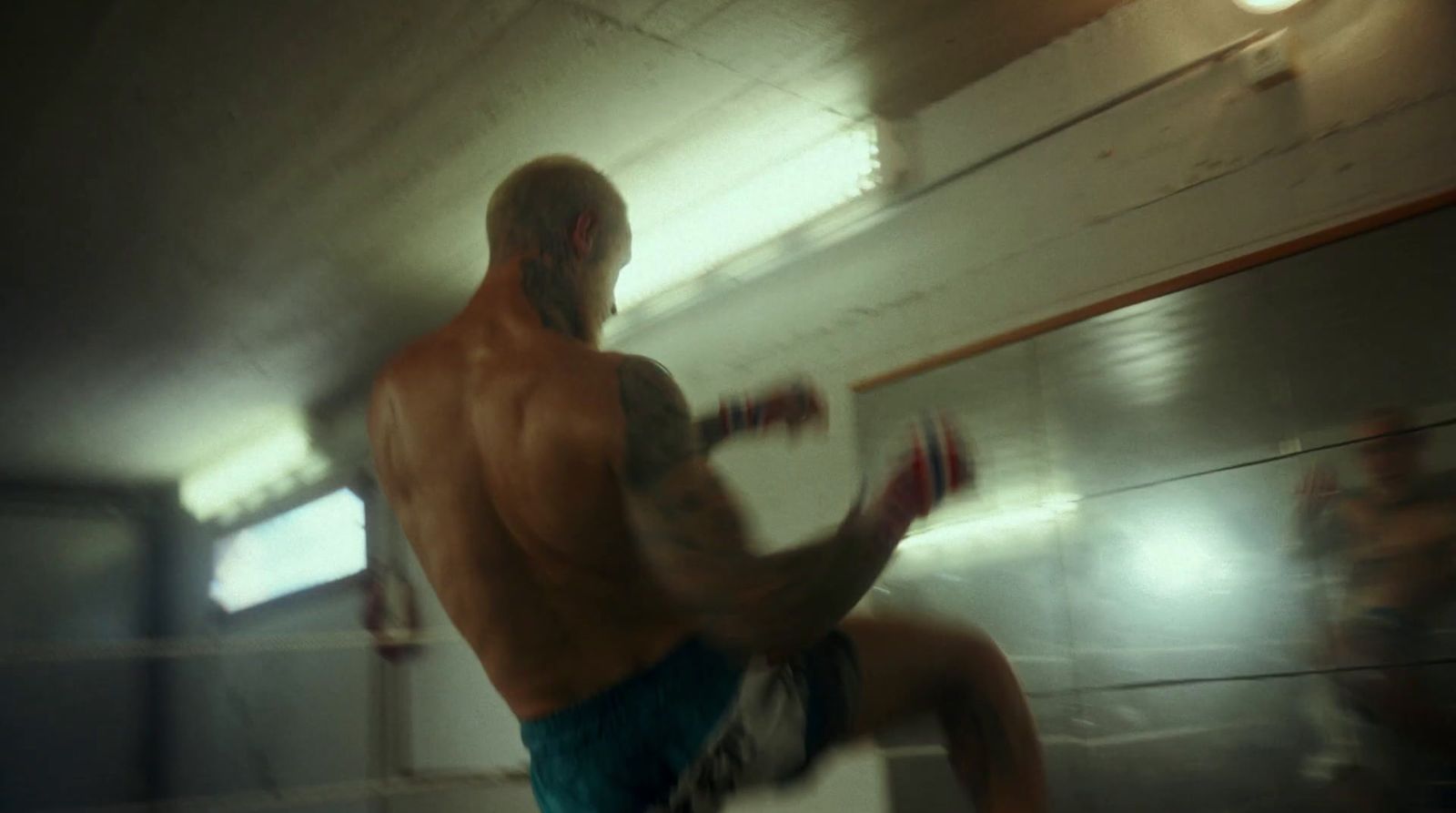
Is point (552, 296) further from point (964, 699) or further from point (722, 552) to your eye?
point (964, 699)

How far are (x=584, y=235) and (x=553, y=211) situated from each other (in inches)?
1.7

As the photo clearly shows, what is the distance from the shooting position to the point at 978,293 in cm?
170

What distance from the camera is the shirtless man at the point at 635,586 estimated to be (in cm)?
99

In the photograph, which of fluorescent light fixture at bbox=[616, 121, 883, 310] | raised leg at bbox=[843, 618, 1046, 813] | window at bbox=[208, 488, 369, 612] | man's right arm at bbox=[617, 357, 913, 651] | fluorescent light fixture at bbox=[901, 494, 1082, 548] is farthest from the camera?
window at bbox=[208, 488, 369, 612]

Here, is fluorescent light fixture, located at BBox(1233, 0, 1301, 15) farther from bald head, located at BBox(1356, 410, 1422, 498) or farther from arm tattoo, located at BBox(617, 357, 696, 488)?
arm tattoo, located at BBox(617, 357, 696, 488)

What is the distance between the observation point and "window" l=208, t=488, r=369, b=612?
3336mm

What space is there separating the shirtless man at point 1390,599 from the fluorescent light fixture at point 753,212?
2.91 ft

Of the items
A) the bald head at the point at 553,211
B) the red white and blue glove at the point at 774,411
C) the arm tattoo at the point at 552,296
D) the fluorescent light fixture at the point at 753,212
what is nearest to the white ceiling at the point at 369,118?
the fluorescent light fixture at the point at 753,212

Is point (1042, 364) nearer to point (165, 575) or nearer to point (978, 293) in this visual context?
point (978, 293)

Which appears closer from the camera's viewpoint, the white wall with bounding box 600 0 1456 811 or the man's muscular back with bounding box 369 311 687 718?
the man's muscular back with bounding box 369 311 687 718

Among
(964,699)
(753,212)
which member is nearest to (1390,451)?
(964,699)

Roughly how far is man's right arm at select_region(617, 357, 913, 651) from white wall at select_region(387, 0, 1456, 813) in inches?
27.7

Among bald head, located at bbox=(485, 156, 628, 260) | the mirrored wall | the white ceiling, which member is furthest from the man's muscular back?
the white ceiling

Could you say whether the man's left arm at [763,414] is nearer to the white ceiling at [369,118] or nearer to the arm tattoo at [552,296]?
the arm tattoo at [552,296]
